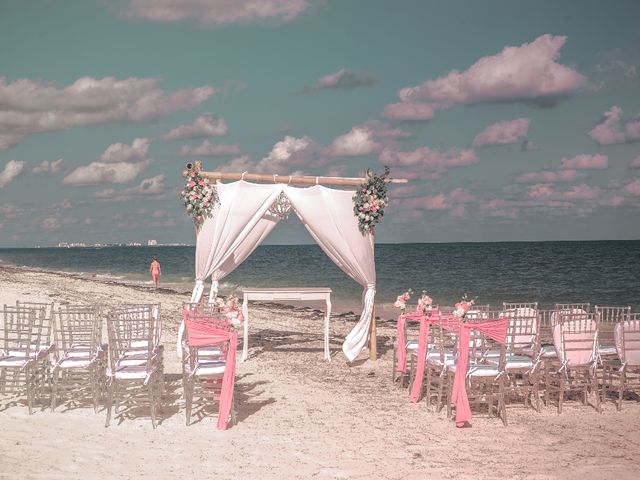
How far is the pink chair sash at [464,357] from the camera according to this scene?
23.2 feet

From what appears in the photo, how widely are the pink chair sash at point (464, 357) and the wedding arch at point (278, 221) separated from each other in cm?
347

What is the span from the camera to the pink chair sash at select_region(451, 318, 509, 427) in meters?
7.06

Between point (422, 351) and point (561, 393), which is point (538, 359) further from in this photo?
point (422, 351)

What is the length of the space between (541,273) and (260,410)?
125ft

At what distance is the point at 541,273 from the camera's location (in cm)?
4281

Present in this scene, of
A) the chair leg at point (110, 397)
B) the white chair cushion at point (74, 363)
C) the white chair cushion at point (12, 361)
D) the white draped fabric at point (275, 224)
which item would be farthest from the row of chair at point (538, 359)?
the white chair cushion at point (12, 361)

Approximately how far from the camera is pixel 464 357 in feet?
23.7

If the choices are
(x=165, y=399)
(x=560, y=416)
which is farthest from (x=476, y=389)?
(x=165, y=399)

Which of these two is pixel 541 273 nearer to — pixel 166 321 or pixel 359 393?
pixel 166 321

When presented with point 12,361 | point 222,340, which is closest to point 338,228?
point 222,340

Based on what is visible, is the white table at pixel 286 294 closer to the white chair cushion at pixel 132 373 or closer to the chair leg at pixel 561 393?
the white chair cushion at pixel 132 373

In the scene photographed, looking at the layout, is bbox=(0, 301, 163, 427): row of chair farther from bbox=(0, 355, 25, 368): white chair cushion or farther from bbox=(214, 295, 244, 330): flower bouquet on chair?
bbox=(214, 295, 244, 330): flower bouquet on chair

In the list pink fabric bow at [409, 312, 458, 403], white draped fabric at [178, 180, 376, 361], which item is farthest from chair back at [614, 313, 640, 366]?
white draped fabric at [178, 180, 376, 361]

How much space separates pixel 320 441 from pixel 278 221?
491 centimetres
